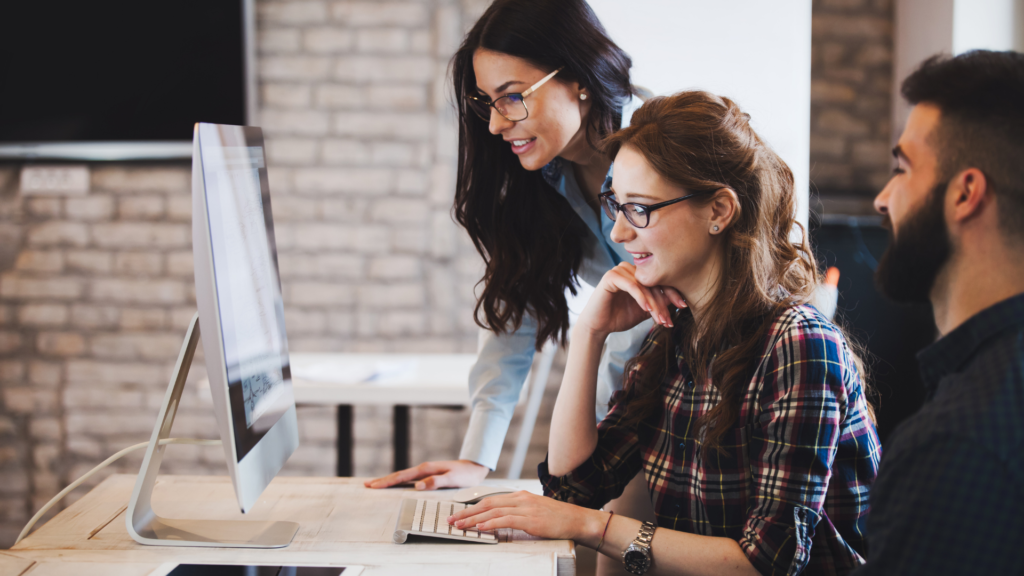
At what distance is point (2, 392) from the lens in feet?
8.73

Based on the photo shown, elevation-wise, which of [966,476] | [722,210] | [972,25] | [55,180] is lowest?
[966,476]

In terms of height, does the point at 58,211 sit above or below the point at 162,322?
above

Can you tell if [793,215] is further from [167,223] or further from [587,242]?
[167,223]

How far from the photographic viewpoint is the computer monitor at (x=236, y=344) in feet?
2.61

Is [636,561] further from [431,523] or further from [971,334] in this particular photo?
[971,334]

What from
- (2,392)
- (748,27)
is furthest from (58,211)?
(748,27)

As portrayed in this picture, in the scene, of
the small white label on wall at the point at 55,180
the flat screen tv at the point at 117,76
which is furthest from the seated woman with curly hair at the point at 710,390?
the small white label on wall at the point at 55,180

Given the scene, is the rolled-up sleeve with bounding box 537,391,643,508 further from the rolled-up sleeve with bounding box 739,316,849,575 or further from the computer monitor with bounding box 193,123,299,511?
the computer monitor with bounding box 193,123,299,511

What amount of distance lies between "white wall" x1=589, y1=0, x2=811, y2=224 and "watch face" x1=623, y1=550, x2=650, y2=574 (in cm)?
119

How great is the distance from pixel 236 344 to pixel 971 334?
782mm

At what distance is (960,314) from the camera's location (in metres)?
0.66

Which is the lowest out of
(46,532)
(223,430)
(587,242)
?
(46,532)

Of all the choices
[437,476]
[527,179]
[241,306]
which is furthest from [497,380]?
[241,306]

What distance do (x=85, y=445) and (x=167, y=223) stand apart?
910 mm
